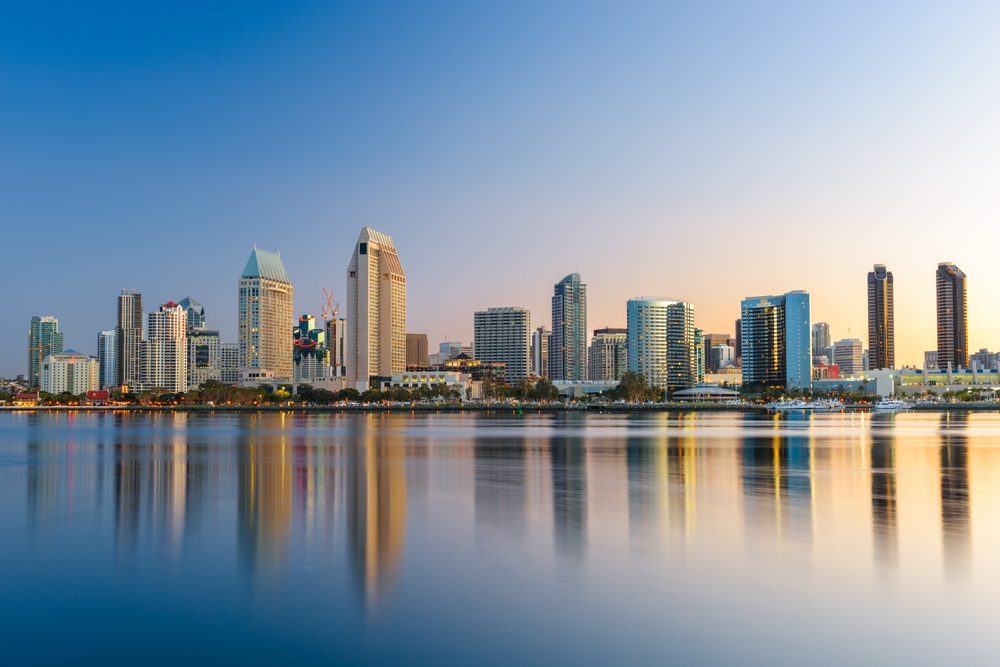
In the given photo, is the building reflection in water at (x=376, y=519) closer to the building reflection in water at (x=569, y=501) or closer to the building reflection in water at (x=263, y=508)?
the building reflection in water at (x=263, y=508)

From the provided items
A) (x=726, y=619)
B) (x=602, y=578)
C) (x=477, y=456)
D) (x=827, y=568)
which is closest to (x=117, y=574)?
(x=602, y=578)

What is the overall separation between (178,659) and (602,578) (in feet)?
31.4

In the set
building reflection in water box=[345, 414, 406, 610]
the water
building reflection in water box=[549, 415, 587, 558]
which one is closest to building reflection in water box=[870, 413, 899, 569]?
the water

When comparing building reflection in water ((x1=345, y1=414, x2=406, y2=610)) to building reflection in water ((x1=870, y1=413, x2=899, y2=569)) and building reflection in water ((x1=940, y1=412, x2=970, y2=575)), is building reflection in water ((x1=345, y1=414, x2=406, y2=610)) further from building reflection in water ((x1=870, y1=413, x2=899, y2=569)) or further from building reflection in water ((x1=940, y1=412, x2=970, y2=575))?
building reflection in water ((x1=940, y1=412, x2=970, y2=575))

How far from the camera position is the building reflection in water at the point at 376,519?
67.0ft

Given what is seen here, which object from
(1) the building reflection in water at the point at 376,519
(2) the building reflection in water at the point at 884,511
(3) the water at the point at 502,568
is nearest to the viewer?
(3) the water at the point at 502,568

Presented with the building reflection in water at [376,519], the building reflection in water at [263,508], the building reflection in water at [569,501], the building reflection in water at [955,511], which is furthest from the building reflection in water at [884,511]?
the building reflection in water at [263,508]

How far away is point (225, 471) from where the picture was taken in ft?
150

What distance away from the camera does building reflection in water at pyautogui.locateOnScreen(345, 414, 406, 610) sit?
20.4 m

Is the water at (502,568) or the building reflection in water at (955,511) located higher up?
the water at (502,568)

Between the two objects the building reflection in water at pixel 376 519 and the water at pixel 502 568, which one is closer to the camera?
the water at pixel 502 568

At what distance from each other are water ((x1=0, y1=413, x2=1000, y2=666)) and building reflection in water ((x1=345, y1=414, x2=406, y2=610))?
13cm

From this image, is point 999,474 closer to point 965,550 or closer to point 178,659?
point 965,550

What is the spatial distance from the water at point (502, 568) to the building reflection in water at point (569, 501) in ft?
0.53
